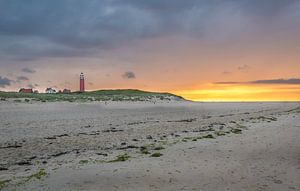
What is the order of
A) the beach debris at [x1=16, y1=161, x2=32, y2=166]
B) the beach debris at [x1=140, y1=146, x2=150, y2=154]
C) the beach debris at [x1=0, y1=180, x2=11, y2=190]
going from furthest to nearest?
the beach debris at [x1=140, y1=146, x2=150, y2=154] < the beach debris at [x1=16, y1=161, x2=32, y2=166] < the beach debris at [x1=0, y1=180, x2=11, y2=190]

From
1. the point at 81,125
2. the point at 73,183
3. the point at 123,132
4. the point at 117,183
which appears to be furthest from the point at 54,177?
the point at 81,125

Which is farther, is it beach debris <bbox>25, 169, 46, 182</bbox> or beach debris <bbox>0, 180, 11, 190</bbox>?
beach debris <bbox>25, 169, 46, 182</bbox>

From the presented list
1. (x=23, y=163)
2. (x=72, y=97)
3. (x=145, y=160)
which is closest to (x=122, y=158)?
(x=145, y=160)

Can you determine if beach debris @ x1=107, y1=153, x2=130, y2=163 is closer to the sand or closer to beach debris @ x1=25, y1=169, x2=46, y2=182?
the sand

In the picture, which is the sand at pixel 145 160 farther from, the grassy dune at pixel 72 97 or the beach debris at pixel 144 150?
the grassy dune at pixel 72 97

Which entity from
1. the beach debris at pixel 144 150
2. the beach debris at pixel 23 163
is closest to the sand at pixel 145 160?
the beach debris at pixel 23 163

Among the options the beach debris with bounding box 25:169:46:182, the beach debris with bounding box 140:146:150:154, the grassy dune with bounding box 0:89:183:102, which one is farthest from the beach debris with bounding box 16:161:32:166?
the grassy dune with bounding box 0:89:183:102

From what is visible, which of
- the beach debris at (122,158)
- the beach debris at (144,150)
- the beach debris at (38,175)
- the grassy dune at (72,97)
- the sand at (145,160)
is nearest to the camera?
the sand at (145,160)

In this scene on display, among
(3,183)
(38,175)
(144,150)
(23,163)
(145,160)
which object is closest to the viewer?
(3,183)

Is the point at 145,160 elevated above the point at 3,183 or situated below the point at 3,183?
above

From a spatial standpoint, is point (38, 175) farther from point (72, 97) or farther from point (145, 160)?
point (72, 97)

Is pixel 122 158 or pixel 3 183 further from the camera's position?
pixel 122 158

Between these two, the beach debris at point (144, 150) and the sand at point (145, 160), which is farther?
the beach debris at point (144, 150)

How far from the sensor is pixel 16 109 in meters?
27.9
